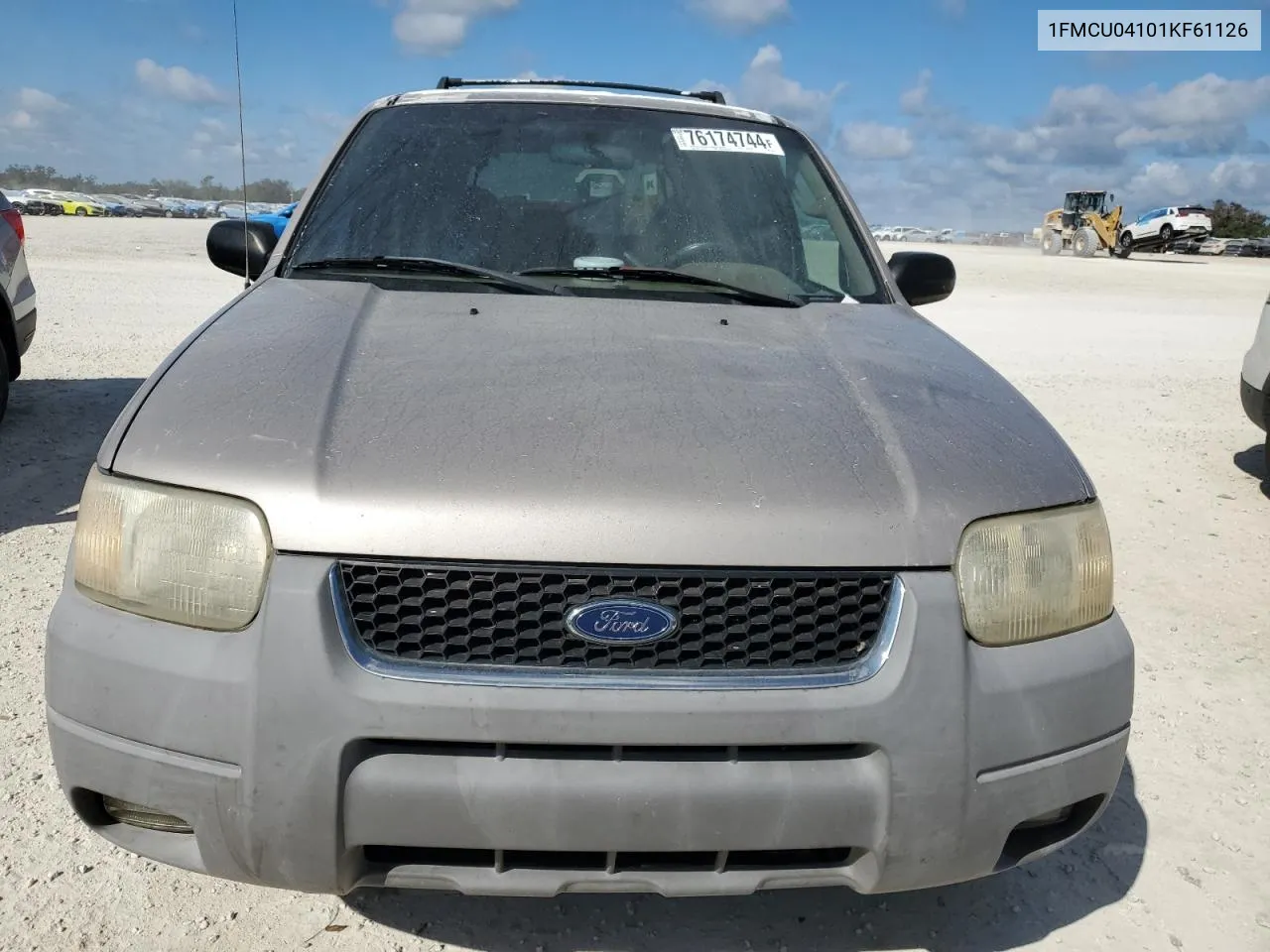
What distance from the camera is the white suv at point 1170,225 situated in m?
42.9

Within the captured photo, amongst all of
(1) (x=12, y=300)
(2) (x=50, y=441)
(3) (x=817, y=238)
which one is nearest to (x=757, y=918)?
(3) (x=817, y=238)

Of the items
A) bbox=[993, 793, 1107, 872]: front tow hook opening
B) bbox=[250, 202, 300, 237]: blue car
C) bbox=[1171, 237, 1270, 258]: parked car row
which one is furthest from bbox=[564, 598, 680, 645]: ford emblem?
bbox=[1171, 237, 1270, 258]: parked car row

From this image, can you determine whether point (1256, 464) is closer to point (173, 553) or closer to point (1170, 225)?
point (173, 553)

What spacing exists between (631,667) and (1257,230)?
72.0 metres

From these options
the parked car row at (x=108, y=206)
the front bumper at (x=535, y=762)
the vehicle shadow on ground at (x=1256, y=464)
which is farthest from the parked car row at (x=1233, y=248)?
the front bumper at (x=535, y=762)

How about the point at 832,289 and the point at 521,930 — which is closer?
the point at 521,930

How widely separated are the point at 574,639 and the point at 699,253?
1506 millimetres

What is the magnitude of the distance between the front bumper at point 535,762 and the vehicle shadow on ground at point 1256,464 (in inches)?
206

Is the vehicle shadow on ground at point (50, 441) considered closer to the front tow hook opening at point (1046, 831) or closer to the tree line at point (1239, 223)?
the front tow hook opening at point (1046, 831)

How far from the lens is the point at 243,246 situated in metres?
3.16

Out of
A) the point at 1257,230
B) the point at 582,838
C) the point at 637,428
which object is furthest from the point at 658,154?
the point at 1257,230

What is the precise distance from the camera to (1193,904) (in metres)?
2.46

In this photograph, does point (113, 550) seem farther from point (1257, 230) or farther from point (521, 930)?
point (1257, 230)

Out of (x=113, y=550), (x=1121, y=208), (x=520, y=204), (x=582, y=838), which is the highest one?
(x=1121, y=208)
